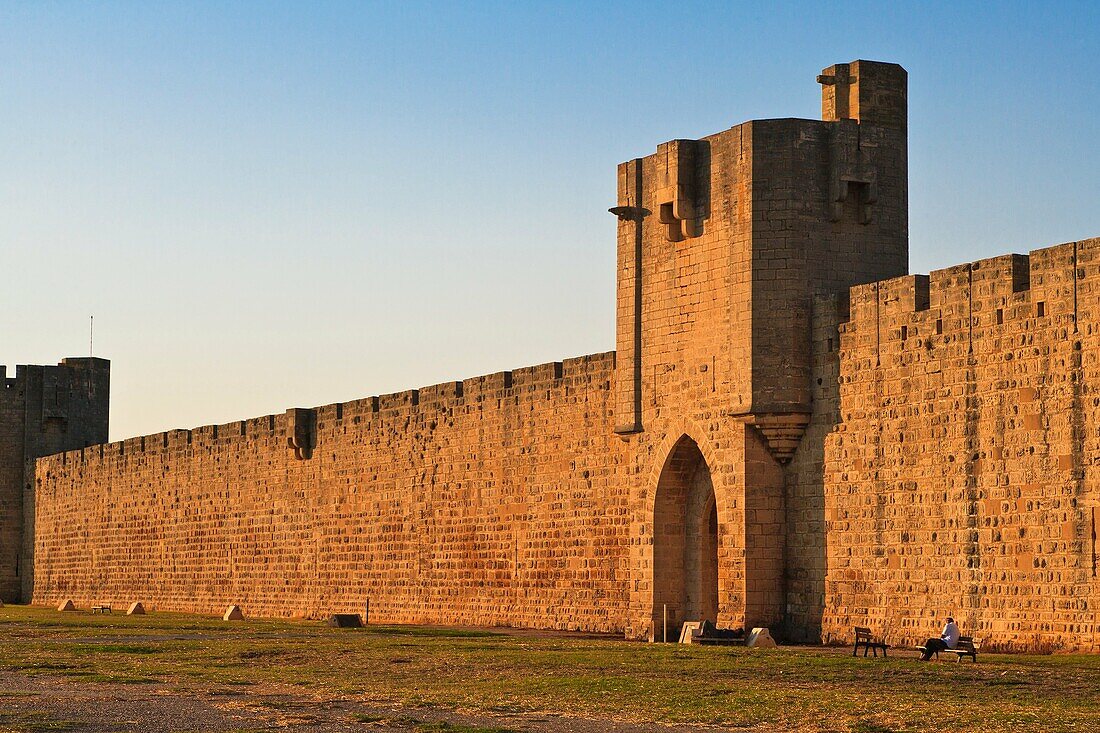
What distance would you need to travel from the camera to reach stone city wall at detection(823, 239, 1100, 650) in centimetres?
1689

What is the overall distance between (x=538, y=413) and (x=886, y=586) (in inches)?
282

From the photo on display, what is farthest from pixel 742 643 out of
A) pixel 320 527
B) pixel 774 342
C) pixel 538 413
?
pixel 320 527

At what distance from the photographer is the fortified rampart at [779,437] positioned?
1742cm

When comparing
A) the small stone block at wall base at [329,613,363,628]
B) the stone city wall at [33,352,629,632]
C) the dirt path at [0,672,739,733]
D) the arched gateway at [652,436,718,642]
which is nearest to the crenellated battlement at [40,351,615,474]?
the stone city wall at [33,352,629,632]

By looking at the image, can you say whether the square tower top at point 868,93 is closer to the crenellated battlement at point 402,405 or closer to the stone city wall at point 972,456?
the stone city wall at point 972,456

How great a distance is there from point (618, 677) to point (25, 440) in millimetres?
30524

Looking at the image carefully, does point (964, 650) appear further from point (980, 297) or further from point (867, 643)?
point (980, 297)

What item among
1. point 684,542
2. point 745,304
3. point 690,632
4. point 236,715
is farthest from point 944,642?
point 236,715

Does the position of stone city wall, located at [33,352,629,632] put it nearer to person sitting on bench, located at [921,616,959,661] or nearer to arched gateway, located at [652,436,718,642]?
arched gateway, located at [652,436,718,642]

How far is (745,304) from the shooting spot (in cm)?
2048

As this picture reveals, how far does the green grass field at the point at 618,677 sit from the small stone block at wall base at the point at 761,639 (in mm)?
533

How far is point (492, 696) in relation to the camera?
1335 cm

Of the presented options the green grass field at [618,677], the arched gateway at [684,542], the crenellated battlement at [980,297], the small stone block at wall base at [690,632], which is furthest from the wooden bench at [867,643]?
the arched gateway at [684,542]

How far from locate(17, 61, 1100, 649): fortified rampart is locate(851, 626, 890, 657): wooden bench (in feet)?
1.35
